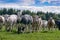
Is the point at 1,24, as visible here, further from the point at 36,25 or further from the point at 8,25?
the point at 36,25

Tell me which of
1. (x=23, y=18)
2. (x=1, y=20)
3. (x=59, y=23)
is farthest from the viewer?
(x=59, y=23)

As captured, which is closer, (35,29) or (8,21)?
(35,29)

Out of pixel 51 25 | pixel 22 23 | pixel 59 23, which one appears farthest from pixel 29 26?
pixel 59 23

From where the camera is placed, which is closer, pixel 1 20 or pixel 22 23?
pixel 22 23

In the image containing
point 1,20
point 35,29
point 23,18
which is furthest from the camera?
point 1,20

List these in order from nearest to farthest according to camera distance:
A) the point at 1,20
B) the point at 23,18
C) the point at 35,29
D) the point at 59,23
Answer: the point at 35,29, the point at 23,18, the point at 1,20, the point at 59,23

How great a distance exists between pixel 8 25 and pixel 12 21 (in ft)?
A: 3.27

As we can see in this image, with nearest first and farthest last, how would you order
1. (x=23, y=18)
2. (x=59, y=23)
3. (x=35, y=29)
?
(x=35, y=29) → (x=23, y=18) → (x=59, y=23)

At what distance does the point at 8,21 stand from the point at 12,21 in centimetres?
73

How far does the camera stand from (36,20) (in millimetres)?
37156

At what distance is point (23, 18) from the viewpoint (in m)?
39.3

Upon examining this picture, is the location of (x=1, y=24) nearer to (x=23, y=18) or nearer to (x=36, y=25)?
(x=23, y=18)

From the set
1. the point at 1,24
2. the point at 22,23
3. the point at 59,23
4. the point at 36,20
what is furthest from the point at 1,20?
the point at 59,23

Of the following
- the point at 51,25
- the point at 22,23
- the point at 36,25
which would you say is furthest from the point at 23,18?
the point at 51,25
